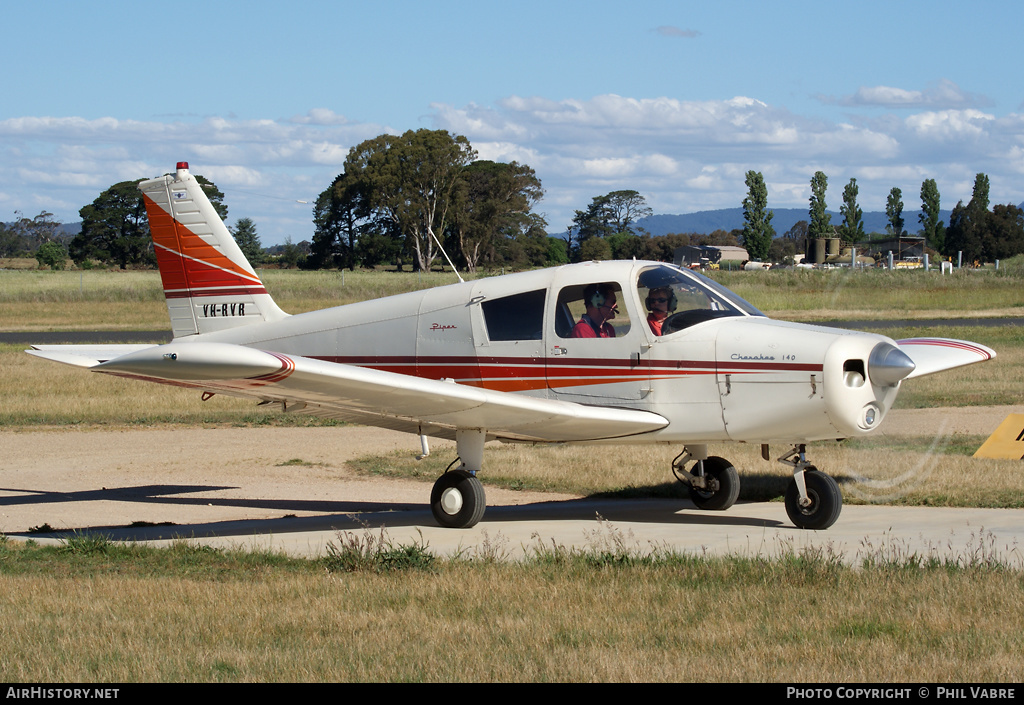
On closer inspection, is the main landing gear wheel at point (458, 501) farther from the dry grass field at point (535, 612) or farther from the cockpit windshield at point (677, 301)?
the cockpit windshield at point (677, 301)

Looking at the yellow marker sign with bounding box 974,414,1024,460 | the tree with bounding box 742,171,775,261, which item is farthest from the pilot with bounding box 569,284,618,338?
the tree with bounding box 742,171,775,261

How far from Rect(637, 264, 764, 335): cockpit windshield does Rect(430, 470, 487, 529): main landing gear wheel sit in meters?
2.39

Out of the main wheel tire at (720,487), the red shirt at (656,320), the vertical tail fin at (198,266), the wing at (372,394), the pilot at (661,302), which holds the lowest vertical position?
the main wheel tire at (720,487)

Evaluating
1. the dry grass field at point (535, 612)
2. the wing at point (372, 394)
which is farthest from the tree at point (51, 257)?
the wing at point (372, 394)

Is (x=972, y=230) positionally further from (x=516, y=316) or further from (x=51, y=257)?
(x=516, y=316)

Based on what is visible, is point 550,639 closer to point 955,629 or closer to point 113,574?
point 955,629

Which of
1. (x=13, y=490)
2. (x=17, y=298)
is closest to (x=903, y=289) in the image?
(x=13, y=490)

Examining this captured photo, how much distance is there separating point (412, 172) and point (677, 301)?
31.2 meters

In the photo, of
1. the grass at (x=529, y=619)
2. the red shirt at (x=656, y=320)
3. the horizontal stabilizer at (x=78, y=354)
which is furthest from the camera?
the horizontal stabilizer at (x=78, y=354)

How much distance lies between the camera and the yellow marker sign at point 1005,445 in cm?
1320

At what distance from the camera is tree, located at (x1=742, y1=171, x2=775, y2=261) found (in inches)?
4183

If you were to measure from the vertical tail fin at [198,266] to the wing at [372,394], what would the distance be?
7.85ft

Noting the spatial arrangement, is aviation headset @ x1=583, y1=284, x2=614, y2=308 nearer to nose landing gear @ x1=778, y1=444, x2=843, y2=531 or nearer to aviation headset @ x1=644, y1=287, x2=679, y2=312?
aviation headset @ x1=644, y1=287, x2=679, y2=312

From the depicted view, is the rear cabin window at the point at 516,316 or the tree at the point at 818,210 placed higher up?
the tree at the point at 818,210
